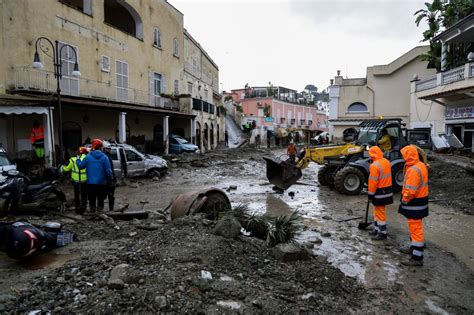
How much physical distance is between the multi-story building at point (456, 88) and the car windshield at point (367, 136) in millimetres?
7787

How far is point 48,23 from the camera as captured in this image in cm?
1736

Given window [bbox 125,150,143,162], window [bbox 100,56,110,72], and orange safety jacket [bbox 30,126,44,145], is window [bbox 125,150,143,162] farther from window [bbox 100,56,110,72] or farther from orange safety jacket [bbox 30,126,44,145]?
window [bbox 100,56,110,72]

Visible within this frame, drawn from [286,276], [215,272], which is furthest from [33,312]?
[286,276]

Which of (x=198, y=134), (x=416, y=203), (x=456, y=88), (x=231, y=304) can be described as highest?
(x=456, y=88)

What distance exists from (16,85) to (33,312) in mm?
14965

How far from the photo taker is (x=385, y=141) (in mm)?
12391

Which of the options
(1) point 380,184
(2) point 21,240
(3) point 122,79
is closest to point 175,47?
(3) point 122,79

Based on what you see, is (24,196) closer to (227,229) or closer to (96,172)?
(96,172)

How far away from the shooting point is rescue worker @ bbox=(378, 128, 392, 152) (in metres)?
12.3

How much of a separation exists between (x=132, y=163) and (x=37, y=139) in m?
3.93

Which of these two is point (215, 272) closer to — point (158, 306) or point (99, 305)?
point (158, 306)

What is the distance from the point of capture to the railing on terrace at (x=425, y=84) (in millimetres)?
21294

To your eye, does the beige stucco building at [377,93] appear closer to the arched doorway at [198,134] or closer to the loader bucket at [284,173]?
the arched doorway at [198,134]

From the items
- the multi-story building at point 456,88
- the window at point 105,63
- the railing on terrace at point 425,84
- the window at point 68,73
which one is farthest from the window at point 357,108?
the window at point 68,73
